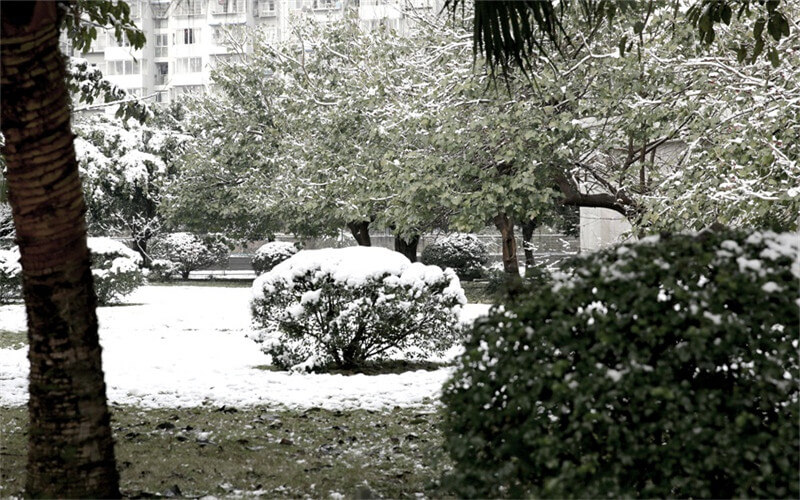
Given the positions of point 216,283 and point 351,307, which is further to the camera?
point 216,283

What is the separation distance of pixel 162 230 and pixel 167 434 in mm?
30629

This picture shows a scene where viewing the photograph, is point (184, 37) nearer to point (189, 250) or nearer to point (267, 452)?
point (189, 250)

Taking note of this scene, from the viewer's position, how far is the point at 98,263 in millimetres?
20328

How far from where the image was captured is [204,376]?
10102 millimetres

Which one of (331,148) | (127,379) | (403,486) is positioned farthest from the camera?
(331,148)

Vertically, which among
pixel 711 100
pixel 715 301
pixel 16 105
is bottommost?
pixel 715 301

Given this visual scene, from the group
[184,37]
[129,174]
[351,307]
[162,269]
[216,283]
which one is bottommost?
[216,283]

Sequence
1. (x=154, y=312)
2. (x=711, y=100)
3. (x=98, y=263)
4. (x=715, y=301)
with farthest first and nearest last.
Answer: (x=98, y=263) → (x=154, y=312) → (x=711, y=100) → (x=715, y=301)

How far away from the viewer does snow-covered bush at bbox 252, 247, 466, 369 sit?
376 inches

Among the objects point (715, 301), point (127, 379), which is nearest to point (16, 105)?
point (715, 301)

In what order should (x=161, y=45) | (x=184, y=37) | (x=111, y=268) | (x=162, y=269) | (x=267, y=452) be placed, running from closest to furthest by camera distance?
(x=267, y=452) → (x=111, y=268) → (x=162, y=269) → (x=184, y=37) → (x=161, y=45)

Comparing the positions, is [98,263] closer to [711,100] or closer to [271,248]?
[271,248]

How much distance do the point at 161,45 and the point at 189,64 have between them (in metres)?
7.75

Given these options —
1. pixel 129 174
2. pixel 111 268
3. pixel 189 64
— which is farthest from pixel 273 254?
pixel 189 64
